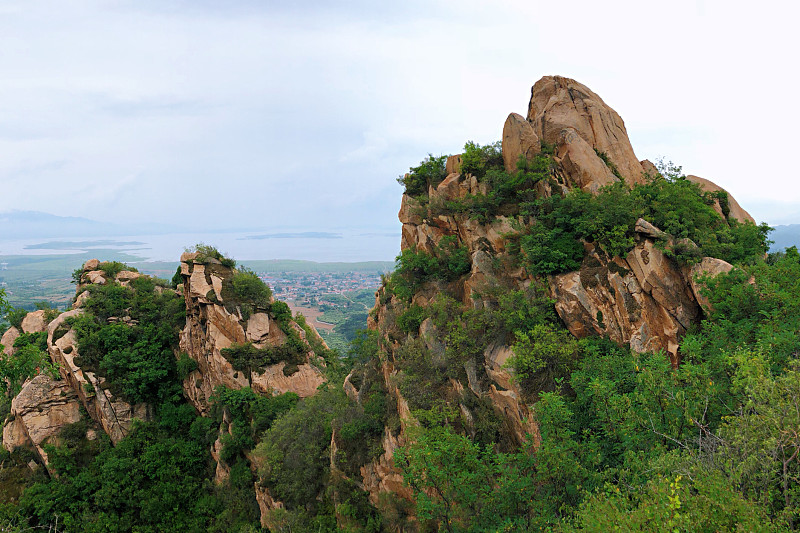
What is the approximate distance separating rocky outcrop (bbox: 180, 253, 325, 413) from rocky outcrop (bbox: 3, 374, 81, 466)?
9.20 metres

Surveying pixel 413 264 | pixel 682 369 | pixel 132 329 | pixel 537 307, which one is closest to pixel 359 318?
pixel 132 329

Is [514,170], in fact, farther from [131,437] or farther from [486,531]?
[131,437]

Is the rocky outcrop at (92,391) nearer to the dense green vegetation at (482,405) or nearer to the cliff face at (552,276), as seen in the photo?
the dense green vegetation at (482,405)

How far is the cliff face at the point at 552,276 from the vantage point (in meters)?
16.8

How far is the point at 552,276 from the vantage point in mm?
→ 19641

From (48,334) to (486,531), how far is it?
4127cm

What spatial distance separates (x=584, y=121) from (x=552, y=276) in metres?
12.1

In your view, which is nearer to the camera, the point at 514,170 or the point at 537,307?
the point at 537,307

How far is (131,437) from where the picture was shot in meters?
31.9

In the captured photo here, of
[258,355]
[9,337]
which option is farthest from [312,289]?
[258,355]

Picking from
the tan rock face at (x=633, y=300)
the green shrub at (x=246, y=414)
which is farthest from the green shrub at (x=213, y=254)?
the tan rock face at (x=633, y=300)

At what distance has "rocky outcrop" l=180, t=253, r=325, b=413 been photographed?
33.0m

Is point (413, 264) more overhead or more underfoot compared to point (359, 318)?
more overhead

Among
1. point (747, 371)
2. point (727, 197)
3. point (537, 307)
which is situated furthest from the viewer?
point (727, 197)
